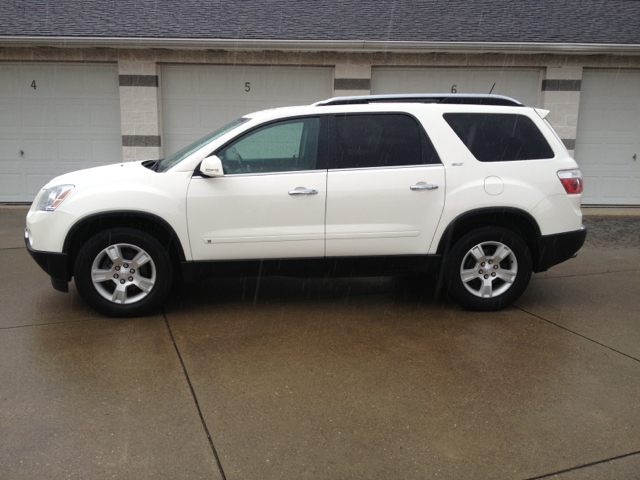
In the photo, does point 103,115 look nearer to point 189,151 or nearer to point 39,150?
point 39,150

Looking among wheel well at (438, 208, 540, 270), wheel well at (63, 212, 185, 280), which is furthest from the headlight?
wheel well at (438, 208, 540, 270)

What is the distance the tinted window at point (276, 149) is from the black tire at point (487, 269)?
5.07 feet

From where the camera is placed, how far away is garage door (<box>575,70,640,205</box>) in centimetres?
1151

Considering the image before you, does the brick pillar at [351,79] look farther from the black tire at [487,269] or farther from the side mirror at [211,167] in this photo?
the side mirror at [211,167]

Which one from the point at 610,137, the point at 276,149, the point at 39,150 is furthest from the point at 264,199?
the point at 610,137

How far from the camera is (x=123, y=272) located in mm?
4855

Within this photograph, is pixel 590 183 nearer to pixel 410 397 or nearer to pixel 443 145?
pixel 443 145

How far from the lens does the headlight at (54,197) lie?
15.6 ft

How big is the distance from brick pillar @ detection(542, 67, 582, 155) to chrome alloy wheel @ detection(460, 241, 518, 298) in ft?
23.5

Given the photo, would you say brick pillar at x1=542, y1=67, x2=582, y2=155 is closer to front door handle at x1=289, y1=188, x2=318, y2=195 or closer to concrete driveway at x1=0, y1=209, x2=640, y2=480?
concrete driveway at x1=0, y1=209, x2=640, y2=480

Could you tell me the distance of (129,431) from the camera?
3164mm

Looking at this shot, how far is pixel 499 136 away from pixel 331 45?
6150 millimetres

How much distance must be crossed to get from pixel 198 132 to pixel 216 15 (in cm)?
244

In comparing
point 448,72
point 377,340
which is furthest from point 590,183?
point 377,340
